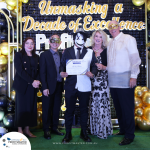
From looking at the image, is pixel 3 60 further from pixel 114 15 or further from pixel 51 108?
pixel 114 15

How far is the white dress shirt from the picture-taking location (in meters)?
2.73

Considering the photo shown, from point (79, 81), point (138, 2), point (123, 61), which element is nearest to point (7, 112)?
point (79, 81)

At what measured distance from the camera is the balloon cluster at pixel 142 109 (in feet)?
11.3

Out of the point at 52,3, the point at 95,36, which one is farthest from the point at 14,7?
the point at 95,36

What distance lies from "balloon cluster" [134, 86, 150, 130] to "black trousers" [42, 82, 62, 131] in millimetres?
1620

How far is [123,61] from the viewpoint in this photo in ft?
9.08

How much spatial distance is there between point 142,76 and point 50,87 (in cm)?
255

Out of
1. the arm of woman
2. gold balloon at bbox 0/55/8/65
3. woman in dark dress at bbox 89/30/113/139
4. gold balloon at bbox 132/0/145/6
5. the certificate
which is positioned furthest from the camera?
gold balloon at bbox 132/0/145/6

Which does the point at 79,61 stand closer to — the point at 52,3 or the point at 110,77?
the point at 110,77

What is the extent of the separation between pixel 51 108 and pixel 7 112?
997mm

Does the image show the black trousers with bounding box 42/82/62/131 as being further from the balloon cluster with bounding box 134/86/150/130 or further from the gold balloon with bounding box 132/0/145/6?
the gold balloon with bounding box 132/0/145/6

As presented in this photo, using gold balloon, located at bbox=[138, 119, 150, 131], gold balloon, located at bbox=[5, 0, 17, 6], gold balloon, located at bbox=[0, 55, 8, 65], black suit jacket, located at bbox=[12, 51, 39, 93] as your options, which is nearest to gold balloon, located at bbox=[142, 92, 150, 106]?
gold balloon, located at bbox=[138, 119, 150, 131]

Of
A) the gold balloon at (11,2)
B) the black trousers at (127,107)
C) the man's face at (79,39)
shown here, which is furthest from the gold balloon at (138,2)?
the gold balloon at (11,2)

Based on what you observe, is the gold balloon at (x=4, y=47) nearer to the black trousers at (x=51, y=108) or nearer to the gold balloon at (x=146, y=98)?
the black trousers at (x=51, y=108)
